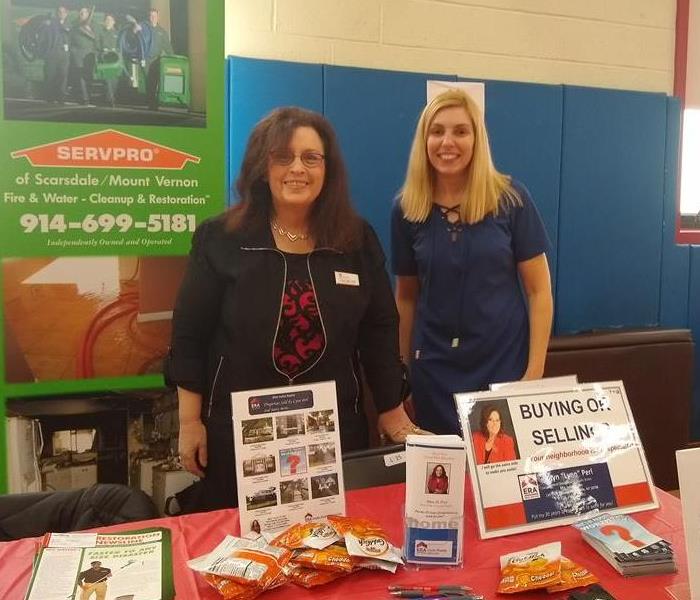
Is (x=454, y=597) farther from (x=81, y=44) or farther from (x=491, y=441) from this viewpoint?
(x=81, y=44)

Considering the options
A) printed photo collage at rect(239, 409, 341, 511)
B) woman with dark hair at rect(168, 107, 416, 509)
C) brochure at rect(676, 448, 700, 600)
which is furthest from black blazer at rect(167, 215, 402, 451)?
brochure at rect(676, 448, 700, 600)

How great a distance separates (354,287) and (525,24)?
1.86m

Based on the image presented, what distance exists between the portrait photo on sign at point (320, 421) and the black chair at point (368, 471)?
0.29 metres

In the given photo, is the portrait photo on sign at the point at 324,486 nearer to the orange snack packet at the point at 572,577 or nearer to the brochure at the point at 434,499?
the brochure at the point at 434,499

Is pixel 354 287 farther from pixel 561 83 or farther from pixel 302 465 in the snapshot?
pixel 561 83

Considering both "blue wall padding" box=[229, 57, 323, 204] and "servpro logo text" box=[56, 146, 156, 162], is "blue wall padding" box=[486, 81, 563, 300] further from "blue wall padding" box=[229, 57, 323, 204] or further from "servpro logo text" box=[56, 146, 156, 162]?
"servpro logo text" box=[56, 146, 156, 162]

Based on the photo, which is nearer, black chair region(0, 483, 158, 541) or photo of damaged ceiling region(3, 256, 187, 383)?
black chair region(0, 483, 158, 541)

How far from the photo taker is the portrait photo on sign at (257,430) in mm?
1196

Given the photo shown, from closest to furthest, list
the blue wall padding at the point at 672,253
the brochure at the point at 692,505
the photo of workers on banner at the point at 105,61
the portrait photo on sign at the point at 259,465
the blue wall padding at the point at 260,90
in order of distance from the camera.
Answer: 1. the brochure at the point at 692,505
2. the portrait photo on sign at the point at 259,465
3. the photo of workers on banner at the point at 105,61
4. the blue wall padding at the point at 260,90
5. the blue wall padding at the point at 672,253

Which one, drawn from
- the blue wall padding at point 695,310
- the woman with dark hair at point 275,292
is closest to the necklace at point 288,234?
the woman with dark hair at point 275,292

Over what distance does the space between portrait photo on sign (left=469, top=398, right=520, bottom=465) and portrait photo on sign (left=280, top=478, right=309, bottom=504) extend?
0.32 m

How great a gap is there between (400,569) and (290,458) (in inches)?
10.5

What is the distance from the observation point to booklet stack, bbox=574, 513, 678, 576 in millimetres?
1095

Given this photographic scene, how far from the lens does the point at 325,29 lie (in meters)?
2.65
